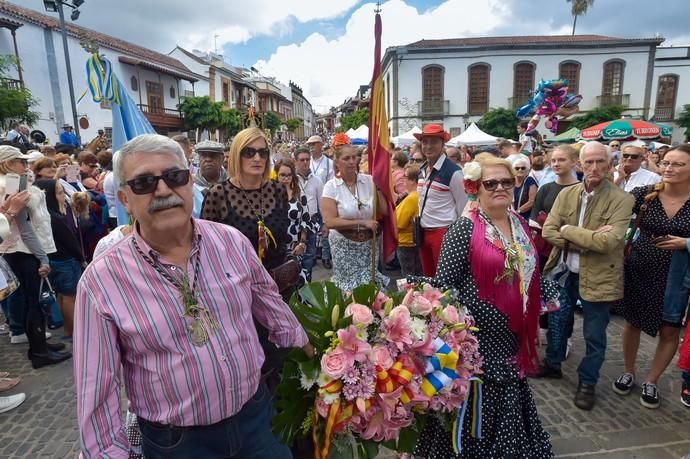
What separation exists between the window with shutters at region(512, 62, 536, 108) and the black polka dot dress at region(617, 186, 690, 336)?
101ft

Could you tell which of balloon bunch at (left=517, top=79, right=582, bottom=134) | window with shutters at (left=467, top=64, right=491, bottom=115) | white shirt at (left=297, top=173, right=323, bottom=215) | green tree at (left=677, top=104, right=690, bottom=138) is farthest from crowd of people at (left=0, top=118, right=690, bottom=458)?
green tree at (left=677, top=104, right=690, bottom=138)

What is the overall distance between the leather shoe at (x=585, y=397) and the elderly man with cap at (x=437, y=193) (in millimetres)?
1766

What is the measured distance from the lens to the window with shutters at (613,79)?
1202 inches

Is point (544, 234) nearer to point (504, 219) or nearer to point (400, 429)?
point (504, 219)

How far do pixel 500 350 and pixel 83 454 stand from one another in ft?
6.79

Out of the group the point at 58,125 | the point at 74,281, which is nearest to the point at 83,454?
the point at 74,281

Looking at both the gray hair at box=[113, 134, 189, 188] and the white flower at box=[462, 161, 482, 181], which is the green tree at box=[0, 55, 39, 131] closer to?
the gray hair at box=[113, 134, 189, 188]

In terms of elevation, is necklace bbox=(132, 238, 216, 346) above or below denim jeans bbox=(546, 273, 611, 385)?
above

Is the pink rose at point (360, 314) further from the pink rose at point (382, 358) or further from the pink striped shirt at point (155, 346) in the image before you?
the pink striped shirt at point (155, 346)

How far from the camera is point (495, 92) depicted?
30953 mm

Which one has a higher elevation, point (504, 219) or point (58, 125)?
point (58, 125)

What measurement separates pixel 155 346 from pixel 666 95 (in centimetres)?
4034

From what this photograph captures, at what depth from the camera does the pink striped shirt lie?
134 centimetres

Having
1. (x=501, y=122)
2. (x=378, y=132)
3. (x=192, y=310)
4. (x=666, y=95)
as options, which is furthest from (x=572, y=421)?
(x=666, y=95)
